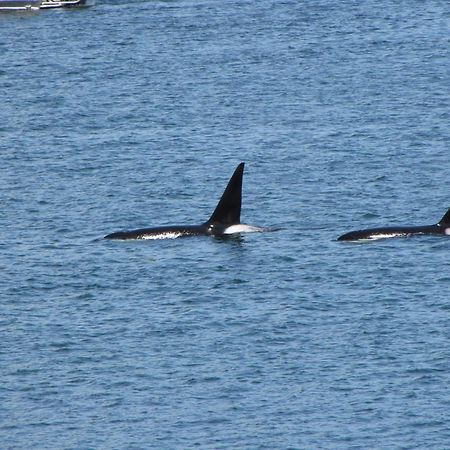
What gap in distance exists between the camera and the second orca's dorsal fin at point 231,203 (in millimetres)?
61188

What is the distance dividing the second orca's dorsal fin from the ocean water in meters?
1.01

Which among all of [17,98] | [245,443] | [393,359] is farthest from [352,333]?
[17,98]

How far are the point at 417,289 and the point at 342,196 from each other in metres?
14.8

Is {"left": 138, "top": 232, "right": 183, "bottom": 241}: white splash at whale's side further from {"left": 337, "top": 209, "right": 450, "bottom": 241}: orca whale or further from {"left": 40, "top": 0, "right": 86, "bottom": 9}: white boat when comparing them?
{"left": 40, "top": 0, "right": 86, "bottom": 9}: white boat

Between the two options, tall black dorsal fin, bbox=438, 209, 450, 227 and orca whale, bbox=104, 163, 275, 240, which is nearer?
tall black dorsal fin, bbox=438, 209, 450, 227

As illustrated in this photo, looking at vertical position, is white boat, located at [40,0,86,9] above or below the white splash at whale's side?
below

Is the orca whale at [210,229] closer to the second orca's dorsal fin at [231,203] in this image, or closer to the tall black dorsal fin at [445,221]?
the second orca's dorsal fin at [231,203]

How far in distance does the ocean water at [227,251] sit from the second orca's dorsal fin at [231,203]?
1.01 metres

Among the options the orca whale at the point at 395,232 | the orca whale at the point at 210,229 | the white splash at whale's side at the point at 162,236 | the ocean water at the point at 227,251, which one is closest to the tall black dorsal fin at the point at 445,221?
the orca whale at the point at 395,232

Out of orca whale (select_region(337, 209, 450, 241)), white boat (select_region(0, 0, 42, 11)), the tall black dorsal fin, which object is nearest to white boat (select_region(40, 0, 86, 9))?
white boat (select_region(0, 0, 42, 11))

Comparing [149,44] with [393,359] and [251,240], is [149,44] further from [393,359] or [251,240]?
[393,359]

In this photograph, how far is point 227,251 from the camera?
198 ft

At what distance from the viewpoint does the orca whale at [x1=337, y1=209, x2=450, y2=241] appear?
6078 cm

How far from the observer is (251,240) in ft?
204
